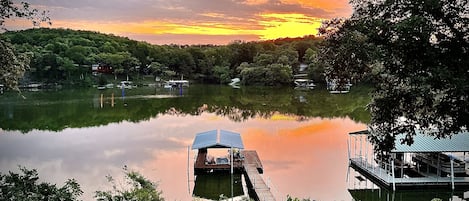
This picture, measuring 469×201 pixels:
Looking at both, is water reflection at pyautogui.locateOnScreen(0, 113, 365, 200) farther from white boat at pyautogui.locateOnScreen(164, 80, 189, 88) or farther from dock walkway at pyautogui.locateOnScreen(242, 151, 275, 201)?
white boat at pyautogui.locateOnScreen(164, 80, 189, 88)

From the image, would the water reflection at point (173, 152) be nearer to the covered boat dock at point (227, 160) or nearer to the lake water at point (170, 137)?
the lake water at point (170, 137)

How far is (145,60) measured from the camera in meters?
73.8

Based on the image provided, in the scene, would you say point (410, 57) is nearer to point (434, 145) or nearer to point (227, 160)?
point (434, 145)

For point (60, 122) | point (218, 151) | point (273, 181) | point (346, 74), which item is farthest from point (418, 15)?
point (60, 122)

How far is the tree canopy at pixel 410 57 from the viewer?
6301 mm

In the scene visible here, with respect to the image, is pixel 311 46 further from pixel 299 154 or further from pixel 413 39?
pixel 413 39

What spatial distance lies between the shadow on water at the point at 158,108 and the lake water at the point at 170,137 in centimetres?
7

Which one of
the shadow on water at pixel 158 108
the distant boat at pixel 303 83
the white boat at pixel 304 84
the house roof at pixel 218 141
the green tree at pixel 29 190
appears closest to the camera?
the green tree at pixel 29 190

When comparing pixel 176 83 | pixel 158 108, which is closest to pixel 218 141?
pixel 158 108

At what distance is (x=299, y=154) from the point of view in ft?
64.5

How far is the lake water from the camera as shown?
15711mm

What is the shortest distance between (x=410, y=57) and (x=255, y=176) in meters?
9.38

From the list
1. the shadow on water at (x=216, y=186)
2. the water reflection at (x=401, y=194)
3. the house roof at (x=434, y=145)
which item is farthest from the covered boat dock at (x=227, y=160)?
the house roof at (x=434, y=145)

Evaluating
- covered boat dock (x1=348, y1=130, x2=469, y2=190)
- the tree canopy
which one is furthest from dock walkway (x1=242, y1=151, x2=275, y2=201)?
the tree canopy
